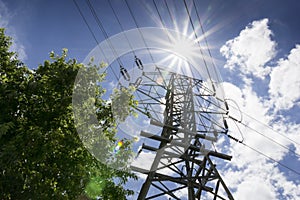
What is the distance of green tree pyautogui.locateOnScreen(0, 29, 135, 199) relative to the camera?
7027 millimetres

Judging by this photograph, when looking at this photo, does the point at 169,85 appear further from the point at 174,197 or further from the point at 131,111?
the point at 174,197

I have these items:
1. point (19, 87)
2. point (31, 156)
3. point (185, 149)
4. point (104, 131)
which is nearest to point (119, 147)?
point (104, 131)

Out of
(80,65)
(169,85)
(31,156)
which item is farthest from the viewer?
(169,85)

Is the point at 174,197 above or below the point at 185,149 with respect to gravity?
below

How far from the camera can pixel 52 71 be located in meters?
9.25

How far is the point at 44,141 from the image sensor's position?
7535 mm

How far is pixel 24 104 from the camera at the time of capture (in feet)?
27.0

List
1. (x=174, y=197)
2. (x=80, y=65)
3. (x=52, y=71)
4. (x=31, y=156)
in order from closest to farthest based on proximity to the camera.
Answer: (x=31, y=156) → (x=174, y=197) → (x=52, y=71) → (x=80, y=65)

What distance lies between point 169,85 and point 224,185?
18.5 feet

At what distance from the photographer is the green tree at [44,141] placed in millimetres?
7027

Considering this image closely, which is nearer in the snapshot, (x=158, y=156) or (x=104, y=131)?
(x=158, y=156)

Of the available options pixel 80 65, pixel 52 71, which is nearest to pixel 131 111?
pixel 80 65

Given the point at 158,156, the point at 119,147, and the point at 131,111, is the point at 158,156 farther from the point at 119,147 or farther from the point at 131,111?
the point at 131,111

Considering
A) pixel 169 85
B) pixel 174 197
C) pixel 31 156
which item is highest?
pixel 169 85
